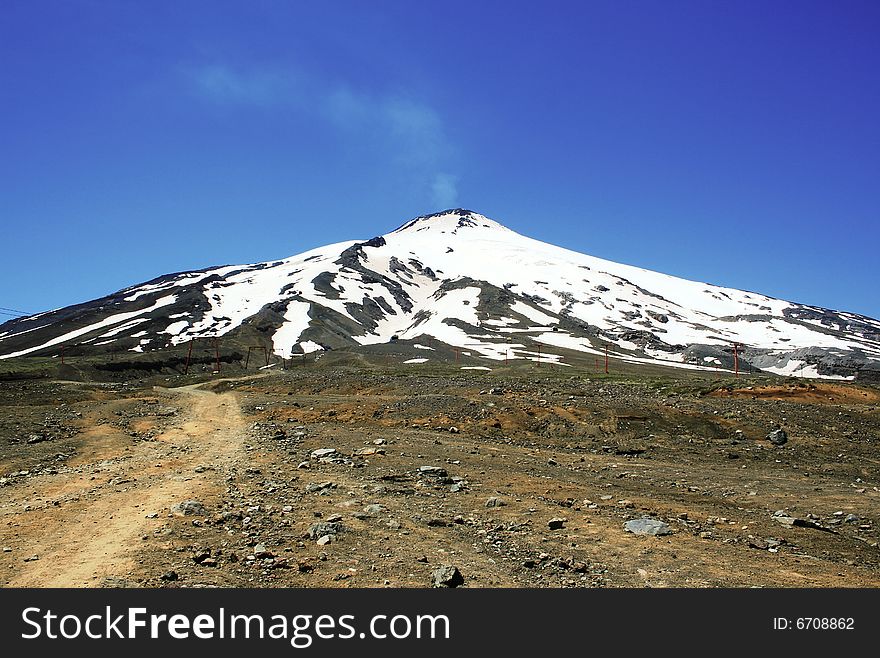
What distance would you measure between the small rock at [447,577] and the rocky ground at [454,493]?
0.16 feet

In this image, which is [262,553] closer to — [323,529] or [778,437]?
[323,529]

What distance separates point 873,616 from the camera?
289 inches

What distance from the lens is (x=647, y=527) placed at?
11414 mm

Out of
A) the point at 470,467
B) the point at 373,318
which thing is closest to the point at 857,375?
the point at 373,318

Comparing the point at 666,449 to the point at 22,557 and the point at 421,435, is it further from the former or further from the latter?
the point at 22,557

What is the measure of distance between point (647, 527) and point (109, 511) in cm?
1191

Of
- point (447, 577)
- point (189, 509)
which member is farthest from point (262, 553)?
point (447, 577)

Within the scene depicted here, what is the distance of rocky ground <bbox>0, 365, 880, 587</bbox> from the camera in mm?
9031

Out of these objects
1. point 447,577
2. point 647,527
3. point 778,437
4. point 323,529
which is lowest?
point 647,527

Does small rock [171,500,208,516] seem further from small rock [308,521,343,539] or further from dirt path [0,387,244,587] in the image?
small rock [308,521,343,539]

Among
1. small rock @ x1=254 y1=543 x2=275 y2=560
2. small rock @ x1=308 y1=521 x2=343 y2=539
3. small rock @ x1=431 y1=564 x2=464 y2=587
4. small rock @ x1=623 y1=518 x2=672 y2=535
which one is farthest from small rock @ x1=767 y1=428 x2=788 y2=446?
small rock @ x1=254 y1=543 x2=275 y2=560

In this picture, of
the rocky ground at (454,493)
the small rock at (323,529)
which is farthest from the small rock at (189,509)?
the small rock at (323,529)

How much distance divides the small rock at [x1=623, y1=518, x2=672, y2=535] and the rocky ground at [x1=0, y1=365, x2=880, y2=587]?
70 millimetres

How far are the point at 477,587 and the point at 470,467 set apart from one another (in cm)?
944
